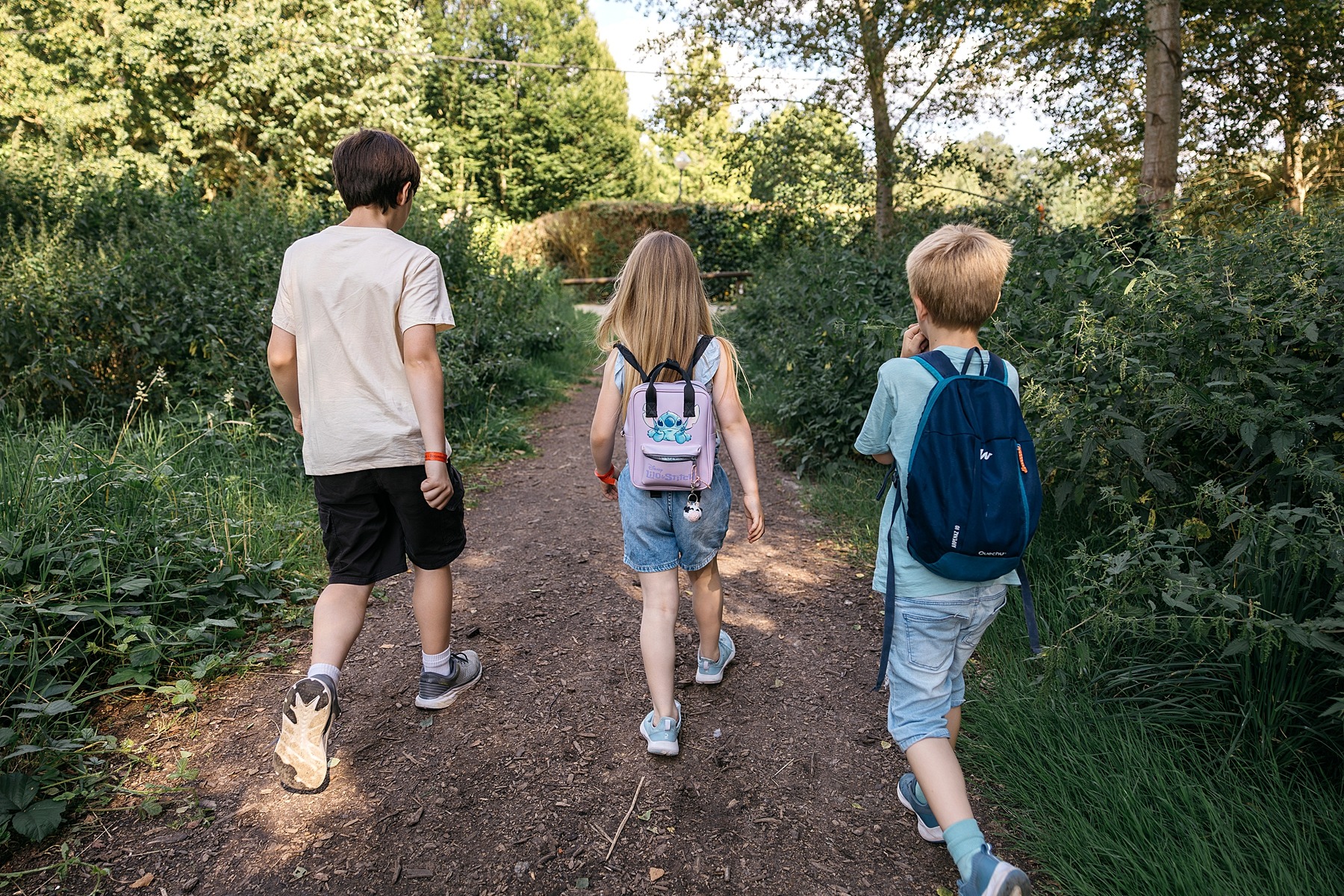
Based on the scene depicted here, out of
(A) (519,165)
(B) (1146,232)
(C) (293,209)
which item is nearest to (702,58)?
(C) (293,209)

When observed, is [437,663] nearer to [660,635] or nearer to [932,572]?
[660,635]

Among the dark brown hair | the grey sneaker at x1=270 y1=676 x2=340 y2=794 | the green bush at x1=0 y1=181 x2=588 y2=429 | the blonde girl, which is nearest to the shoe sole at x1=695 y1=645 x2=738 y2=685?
the blonde girl

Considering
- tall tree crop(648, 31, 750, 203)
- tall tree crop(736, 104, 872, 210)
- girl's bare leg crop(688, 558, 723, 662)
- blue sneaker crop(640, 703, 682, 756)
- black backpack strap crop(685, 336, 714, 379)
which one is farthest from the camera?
tall tree crop(648, 31, 750, 203)

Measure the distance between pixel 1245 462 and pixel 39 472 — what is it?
4.86m

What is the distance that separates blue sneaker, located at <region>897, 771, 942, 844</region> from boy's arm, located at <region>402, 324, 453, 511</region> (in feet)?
5.58

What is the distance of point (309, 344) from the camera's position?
8.41ft

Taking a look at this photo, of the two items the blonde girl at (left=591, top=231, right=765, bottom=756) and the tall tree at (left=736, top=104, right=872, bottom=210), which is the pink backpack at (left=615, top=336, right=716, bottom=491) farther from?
the tall tree at (left=736, top=104, right=872, bottom=210)

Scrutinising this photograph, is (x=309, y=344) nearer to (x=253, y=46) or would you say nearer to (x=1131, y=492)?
(x=1131, y=492)

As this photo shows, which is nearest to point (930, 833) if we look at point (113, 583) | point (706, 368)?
point (706, 368)

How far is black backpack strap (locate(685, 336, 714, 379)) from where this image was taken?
100 inches

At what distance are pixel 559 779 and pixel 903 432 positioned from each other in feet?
5.16

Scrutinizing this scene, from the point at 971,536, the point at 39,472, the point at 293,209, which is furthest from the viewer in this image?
the point at 293,209

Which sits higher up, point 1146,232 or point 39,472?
point 1146,232

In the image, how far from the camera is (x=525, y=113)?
3381 cm
